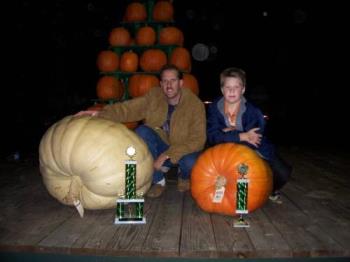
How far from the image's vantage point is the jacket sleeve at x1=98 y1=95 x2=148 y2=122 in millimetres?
2922

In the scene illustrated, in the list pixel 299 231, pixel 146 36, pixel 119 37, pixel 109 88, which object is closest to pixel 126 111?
pixel 299 231

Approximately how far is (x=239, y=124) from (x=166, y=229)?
3.40 feet

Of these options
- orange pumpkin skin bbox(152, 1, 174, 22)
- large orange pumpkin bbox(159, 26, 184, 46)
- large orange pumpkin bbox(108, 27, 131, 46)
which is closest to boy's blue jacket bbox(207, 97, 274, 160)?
large orange pumpkin bbox(159, 26, 184, 46)

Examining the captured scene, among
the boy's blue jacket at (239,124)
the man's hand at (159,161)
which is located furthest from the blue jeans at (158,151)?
the boy's blue jacket at (239,124)

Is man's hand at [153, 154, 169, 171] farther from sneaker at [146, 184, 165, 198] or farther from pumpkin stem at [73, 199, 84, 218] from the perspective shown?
pumpkin stem at [73, 199, 84, 218]

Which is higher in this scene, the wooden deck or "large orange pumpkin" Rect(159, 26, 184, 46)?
"large orange pumpkin" Rect(159, 26, 184, 46)

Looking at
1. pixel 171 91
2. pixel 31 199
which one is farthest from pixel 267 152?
pixel 31 199

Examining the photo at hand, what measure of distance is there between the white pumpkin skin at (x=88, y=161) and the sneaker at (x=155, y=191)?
0.35 meters

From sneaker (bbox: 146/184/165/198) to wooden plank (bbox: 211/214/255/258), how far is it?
658 millimetres

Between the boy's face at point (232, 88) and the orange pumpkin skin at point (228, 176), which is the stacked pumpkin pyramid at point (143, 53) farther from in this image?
the orange pumpkin skin at point (228, 176)

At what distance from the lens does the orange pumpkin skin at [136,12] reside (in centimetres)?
485

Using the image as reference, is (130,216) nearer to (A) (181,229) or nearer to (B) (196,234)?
(A) (181,229)

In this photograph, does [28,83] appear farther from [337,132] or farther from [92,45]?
[337,132]

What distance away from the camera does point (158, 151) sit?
10.4 feet
